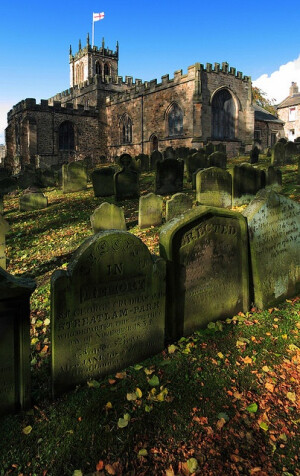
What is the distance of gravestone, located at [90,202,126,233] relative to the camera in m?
7.05

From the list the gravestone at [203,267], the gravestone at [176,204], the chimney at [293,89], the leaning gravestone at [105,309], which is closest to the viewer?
the leaning gravestone at [105,309]

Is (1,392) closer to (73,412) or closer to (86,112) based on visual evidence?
(73,412)

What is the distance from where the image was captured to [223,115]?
1110 inches

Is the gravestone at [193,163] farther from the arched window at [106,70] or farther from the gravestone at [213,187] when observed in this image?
the arched window at [106,70]

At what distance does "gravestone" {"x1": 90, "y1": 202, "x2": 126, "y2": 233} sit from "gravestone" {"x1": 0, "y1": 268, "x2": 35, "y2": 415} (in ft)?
15.1

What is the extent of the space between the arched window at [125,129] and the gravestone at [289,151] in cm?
1998

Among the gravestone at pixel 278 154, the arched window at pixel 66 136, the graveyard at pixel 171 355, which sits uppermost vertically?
the arched window at pixel 66 136

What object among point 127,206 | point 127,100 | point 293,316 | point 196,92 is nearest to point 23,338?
point 293,316

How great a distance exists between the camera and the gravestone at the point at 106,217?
7.05 metres

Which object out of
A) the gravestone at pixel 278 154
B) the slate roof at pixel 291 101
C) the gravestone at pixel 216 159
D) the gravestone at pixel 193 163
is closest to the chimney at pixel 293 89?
the slate roof at pixel 291 101

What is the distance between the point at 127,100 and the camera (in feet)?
106

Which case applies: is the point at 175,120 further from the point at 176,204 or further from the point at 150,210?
the point at 176,204

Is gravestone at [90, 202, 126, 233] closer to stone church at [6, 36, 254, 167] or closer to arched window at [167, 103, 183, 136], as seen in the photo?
stone church at [6, 36, 254, 167]

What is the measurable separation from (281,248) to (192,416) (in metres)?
2.42
